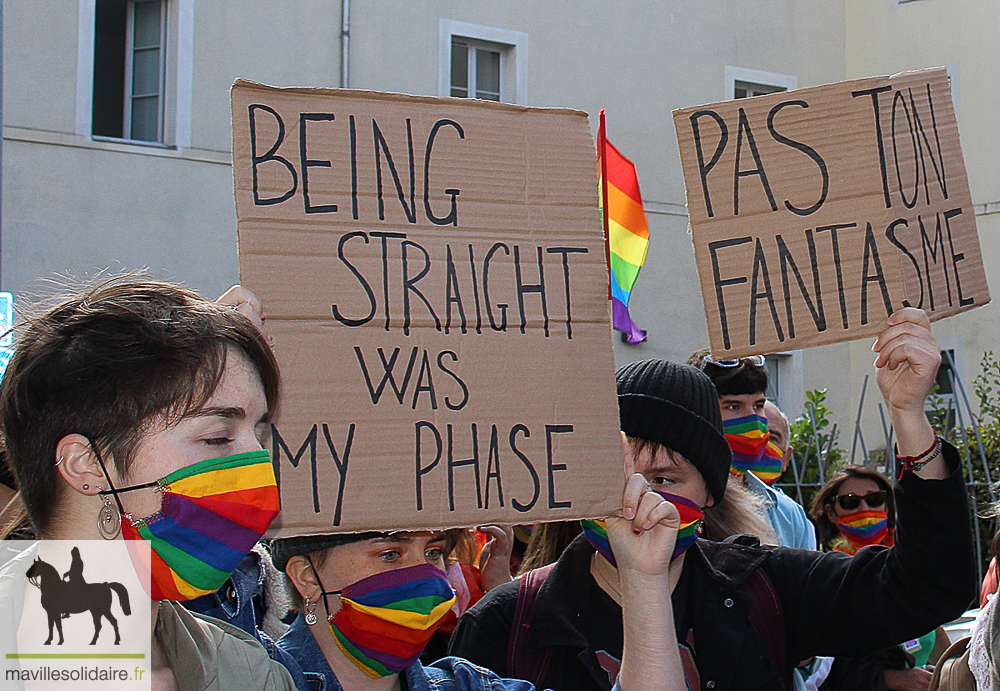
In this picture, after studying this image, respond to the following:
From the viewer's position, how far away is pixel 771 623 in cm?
257

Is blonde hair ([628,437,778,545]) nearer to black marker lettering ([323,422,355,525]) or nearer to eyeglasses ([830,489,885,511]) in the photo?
black marker lettering ([323,422,355,525])

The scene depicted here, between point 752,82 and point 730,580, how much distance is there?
12.5 meters

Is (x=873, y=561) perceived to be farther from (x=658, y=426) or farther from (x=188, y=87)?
(x=188, y=87)

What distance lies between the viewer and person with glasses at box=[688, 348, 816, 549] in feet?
13.8

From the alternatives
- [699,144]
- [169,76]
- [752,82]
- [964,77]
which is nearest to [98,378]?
[699,144]

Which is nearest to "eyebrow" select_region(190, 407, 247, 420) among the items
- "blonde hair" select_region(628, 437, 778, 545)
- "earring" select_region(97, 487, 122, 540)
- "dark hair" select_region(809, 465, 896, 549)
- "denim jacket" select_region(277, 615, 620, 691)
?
"earring" select_region(97, 487, 122, 540)

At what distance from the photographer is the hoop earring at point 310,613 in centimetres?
268

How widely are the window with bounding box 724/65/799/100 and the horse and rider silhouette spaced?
42.5ft

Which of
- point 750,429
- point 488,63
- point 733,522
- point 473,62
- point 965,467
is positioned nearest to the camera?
point 733,522

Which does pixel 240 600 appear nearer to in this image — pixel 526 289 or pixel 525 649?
pixel 525 649

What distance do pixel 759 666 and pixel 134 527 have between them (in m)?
1.42

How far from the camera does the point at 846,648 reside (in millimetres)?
2566
